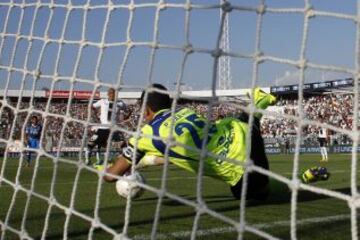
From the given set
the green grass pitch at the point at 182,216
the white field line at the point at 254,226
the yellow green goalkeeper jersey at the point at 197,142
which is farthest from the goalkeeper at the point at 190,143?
the white field line at the point at 254,226

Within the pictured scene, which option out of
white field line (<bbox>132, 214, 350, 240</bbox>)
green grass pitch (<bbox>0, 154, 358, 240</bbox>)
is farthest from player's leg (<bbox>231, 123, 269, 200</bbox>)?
white field line (<bbox>132, 214, 350, 240</bbox>)

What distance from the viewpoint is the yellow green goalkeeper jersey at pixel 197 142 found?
4.83 meters

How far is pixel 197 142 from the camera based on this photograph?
488cm

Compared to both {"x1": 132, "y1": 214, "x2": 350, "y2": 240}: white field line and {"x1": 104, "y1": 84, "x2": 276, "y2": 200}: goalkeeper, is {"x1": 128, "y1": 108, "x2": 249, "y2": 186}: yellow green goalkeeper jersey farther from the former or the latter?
{"x1": 132, "y1": 214, "x2": 350, "y2": 240}: white field line

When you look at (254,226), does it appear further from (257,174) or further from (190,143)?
(257,174)

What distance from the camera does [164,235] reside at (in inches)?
167

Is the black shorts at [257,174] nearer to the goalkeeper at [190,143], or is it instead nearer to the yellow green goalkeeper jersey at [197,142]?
the goalkeeper at [190,143]

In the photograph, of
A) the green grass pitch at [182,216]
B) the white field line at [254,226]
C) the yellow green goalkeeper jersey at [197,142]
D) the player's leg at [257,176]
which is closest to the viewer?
the white field line at [254,226]

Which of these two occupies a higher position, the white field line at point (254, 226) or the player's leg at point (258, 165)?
the player's leg at point (258, 165)

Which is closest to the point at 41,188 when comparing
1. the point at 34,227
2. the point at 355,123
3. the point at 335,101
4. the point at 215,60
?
the point at 34,227

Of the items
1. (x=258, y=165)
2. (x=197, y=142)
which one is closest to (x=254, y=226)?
(x=197, y=142)

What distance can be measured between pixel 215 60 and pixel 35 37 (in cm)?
210

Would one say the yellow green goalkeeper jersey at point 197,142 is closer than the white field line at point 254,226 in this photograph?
No

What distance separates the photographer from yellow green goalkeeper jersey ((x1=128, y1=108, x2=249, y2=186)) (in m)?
4.83
